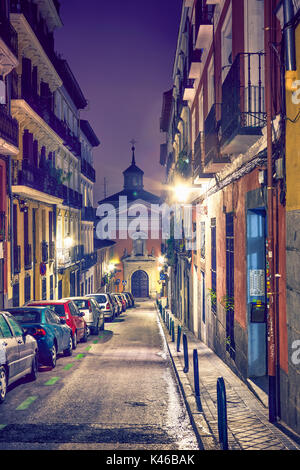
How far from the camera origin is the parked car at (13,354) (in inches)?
355

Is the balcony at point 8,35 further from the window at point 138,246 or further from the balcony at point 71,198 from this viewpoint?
the window at point 138,246

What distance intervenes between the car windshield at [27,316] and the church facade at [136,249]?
53.3 m

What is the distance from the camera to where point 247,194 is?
Result: 32.1 ft

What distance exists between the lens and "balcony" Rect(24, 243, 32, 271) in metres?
22.8

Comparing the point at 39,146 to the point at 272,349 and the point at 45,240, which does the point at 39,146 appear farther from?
the point at 272,349

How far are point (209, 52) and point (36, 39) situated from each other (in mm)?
10510

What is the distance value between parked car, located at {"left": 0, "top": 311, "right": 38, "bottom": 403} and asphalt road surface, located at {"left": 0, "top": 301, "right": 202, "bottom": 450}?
33 cm

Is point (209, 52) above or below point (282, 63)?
above

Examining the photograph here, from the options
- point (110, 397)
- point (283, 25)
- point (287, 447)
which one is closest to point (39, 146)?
point (110, 397)

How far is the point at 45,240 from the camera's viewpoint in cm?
2764

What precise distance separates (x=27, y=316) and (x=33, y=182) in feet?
34.7

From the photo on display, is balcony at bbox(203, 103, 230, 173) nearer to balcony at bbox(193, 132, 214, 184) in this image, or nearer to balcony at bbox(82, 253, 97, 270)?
balcony at bbox(193, 132, 214, 184)

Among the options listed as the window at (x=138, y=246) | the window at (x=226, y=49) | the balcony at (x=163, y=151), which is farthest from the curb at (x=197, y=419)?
the window at (x=138, y=246)

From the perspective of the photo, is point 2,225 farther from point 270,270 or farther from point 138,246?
point 138,246
